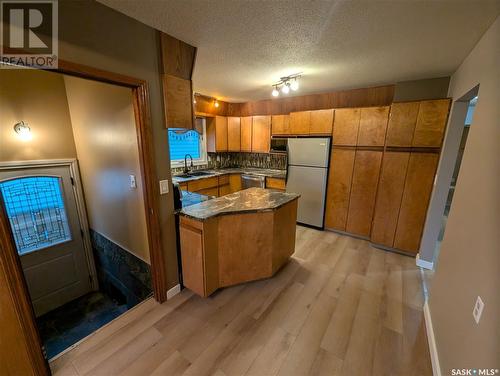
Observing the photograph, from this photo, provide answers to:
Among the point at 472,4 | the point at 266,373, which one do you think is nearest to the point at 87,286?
the point at 266,373

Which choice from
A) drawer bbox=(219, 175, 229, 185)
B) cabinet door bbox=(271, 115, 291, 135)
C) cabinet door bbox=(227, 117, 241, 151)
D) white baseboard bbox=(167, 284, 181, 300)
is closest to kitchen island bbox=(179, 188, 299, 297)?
white baseboard bbox=(167, 284, 181, 300)

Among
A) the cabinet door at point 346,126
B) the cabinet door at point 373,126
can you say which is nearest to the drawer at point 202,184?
the cabinet door at point 346,126

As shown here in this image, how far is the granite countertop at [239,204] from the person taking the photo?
199cm

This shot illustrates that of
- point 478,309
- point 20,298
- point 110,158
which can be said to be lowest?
point 20,298

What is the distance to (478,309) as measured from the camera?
1.06m

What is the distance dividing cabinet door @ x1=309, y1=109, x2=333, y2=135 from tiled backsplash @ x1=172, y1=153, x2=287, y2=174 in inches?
48.5

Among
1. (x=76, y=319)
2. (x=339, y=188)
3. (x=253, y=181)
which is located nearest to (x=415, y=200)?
(x=339, y=188)

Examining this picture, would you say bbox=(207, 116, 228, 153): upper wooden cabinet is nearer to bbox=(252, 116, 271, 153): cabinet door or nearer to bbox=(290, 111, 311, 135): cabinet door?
bbox=(252, 116, 271, 153): cabinet door

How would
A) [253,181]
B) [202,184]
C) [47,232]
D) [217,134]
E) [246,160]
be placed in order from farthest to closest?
[246,160], [217,134], [253,181], [202,184], [47,232]

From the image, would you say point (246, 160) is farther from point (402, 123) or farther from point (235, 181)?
point (402, 123)

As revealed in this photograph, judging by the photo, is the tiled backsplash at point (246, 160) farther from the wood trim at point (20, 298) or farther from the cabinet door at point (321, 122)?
the wood trim at point (20, 298)

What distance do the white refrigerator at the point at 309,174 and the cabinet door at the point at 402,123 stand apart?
2.86ft

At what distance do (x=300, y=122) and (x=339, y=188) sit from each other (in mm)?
1352

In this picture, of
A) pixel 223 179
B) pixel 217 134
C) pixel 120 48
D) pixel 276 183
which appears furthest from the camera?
pixel 217 134
